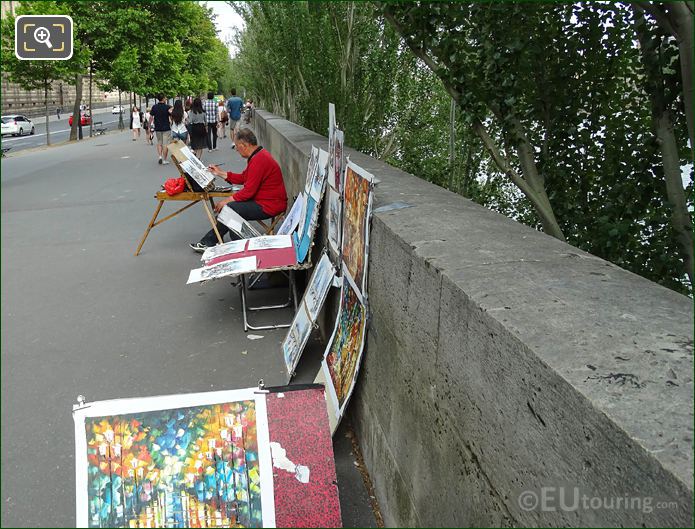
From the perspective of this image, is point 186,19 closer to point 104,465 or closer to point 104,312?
point 104,312

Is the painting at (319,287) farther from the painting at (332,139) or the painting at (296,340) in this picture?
the painting at (332,139)

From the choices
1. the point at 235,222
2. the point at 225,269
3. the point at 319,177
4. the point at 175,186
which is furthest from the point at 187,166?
the point at 319,177

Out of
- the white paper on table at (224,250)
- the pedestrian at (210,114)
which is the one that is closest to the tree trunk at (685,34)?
the white paper on table at (224,250)

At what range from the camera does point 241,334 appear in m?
5.58

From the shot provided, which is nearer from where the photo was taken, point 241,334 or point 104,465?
point 104,465

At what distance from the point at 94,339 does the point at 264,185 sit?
266 cm

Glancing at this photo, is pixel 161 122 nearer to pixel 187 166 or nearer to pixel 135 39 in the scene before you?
pixel 187 166

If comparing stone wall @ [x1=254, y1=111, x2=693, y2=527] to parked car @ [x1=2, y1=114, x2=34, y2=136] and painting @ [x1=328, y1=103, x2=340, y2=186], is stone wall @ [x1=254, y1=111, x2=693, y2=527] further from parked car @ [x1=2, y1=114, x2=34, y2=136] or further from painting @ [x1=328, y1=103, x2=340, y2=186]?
parked car @ [x1=2, y1=114, x2=34, y2=136]

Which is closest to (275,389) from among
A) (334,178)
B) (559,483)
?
(559,483)

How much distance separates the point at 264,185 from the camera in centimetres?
725

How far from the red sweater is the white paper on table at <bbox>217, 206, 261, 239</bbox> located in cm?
31

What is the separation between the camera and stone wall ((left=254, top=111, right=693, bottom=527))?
126 centimetres

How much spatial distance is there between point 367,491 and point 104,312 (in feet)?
11.9

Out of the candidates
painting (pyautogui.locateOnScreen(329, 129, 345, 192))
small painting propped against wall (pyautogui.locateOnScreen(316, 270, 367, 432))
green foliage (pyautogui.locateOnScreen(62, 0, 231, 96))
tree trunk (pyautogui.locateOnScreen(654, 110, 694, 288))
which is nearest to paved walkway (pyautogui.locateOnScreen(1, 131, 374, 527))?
small painting propped against wall (pyautogui.locateOnScreen(316, 270, 367, 432))
